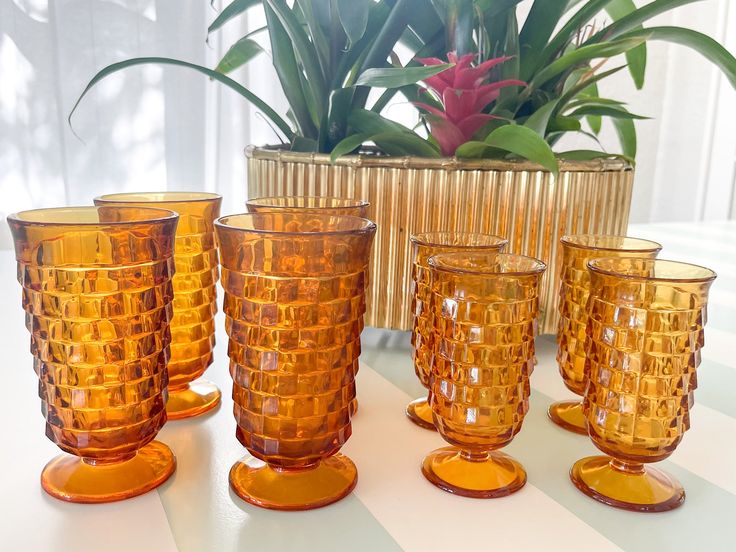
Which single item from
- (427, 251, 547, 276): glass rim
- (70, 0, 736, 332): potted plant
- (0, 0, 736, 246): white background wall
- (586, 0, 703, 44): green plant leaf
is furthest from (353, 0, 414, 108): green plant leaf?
(0, 0, 736, 246): white background wall

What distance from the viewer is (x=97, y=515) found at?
1.33 feet

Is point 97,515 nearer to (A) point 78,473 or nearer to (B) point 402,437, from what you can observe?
(A) point 78,473

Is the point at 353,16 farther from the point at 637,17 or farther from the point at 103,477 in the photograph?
the point at 103,477

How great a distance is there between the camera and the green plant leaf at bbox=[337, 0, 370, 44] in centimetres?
68

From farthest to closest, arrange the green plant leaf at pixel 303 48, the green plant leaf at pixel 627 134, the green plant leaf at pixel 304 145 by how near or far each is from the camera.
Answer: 1. the green plant leaf at pixel 627 134
2. the green plant leaf at pixel 304 145
3. the green plant leaf at pixel 303 48

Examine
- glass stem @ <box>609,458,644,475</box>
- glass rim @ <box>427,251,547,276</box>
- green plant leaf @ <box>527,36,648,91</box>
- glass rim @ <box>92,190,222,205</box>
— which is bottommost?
glass stem @ <box>609,458,644,475</box>

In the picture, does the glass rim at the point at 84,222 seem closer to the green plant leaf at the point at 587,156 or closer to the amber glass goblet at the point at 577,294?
the amber glass goblet at the point at 577,294

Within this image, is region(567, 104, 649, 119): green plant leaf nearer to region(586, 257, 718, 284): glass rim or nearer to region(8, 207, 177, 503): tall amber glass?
region(586, 257, 718, 284): glass rim

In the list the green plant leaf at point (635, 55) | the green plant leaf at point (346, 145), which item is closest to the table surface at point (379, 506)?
the green plant leaf at point (346, 145)

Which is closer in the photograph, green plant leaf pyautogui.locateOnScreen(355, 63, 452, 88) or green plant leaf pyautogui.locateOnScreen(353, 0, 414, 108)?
green plant leaf pyautogui.locateOnScreen(355, 63, 452, 88)

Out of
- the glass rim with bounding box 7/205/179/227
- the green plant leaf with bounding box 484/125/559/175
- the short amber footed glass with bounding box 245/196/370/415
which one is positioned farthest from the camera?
the green plant leaf with bounding box 484/125/559/175

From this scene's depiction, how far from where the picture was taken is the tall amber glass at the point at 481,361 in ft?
1.42

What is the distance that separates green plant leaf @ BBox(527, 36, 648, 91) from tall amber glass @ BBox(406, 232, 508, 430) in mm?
263

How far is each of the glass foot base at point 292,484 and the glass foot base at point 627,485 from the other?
16 cm
